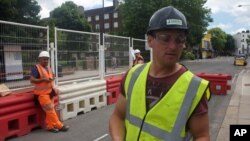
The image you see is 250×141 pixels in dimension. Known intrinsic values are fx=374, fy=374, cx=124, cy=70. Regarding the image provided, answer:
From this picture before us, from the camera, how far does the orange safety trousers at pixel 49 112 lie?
816 cm

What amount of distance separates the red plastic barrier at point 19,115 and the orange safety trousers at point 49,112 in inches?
11.4

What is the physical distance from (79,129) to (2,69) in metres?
2.13

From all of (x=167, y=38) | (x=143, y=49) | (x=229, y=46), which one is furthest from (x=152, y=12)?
(x=229, y=46)

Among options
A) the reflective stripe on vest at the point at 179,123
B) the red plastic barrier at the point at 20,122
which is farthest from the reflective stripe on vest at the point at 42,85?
the reflective stripe on vest at the point at 179,123

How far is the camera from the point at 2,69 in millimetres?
8047

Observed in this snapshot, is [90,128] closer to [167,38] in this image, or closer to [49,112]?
[49,112]

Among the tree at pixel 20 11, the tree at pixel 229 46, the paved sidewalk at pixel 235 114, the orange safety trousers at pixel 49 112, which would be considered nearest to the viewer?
the paved sidewalk at pixel 235 114

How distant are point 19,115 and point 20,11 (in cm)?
2171

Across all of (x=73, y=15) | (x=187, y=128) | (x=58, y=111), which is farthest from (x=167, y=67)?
(x=73, y=15)

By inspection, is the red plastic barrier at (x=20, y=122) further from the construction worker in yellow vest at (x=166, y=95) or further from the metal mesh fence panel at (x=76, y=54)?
the construction worker in yellow vest at (x=166, y=95)

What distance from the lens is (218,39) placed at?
14712 cm

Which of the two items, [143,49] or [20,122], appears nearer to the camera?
[20,122]

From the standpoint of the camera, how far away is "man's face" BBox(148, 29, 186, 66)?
2.06 m

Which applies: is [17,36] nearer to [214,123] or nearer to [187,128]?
[214,123]
